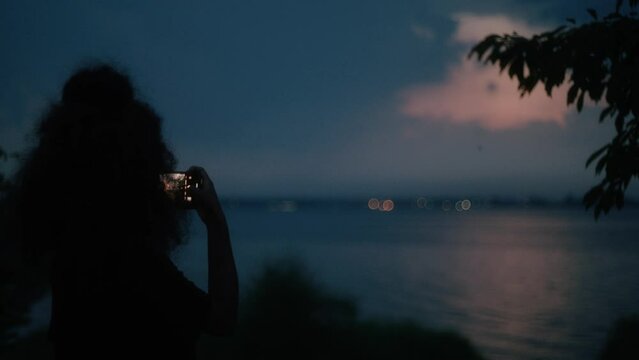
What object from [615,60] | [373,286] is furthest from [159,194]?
[373,286]

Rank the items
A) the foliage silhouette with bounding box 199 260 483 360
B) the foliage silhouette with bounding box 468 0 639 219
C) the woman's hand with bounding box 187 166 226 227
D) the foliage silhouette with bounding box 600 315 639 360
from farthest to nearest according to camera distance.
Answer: the foliage silhouette with bounding box 600 315 639 360 < the foliage silhouette with bounding box 199 260 483 360 < the foliage silhouette with bounding box 468 0 639 219 < the woman's hand with bounding box 187 166 226 227

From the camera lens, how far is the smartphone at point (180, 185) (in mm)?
1941

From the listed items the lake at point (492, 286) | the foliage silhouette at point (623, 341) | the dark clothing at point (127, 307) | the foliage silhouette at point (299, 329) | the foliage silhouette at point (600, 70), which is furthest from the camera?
the lake at point (492, 286)

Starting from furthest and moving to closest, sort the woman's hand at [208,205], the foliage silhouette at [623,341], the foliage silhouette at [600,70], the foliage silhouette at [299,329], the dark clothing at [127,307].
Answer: the foliage silhouette at [623,341] < the foliage silhouette at [299,329] < the foliage silhouette at [600,70] < the woman's hand at [208,205] < the dark clothing at [127,307]

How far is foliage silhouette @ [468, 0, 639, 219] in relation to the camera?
401 centimetres

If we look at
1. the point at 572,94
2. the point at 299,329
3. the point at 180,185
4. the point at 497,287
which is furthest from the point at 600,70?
the point at 497,287

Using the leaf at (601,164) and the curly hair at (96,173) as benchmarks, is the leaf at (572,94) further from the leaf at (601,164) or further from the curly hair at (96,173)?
the curly hair at (96,173)

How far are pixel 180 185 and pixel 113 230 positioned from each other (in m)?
0.29

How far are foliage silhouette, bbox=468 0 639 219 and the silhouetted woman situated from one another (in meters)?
2.95

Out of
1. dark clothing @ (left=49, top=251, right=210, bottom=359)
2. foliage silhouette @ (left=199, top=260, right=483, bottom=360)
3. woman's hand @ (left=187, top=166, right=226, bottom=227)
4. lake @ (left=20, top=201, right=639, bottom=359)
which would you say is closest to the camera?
dark clothing @ (left=49, top=251, right=210, bottom=359)

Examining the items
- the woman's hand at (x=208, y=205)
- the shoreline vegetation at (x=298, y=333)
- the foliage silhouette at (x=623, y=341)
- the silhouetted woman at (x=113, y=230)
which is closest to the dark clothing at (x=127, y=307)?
the silhouetted woman at (x=113, y=230)

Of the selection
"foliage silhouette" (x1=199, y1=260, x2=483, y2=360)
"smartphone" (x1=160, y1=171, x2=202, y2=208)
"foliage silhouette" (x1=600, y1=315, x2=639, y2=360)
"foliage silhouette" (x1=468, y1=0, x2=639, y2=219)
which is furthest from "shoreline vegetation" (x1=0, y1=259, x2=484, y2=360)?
Answer: "smartphone" (x1=160, y1=171, x2=202, y2=208)

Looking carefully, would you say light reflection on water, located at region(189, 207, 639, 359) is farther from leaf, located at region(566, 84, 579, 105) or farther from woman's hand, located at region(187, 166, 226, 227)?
woman's hand, located at region(187, 166, 226, 227)

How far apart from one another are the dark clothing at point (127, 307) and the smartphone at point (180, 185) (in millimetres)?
271
